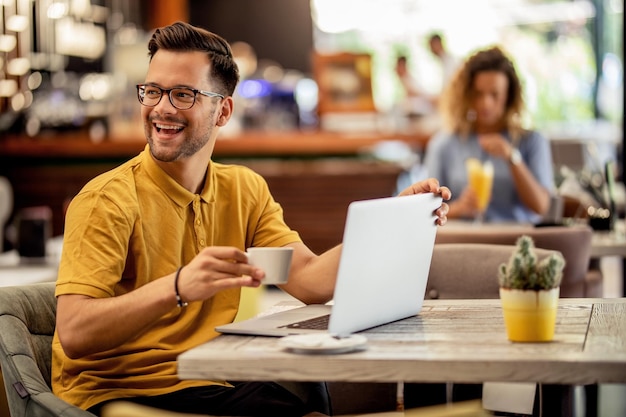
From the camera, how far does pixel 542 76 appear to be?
40.0 ft

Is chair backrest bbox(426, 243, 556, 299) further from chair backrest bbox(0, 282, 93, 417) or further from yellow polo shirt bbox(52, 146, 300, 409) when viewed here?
chair backrest bbox(0, 282, 93, 417)

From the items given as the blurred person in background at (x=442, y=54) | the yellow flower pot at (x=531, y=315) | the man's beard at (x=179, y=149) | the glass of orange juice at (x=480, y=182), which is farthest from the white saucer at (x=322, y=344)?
the blurred person in background at (x=442, y=54)

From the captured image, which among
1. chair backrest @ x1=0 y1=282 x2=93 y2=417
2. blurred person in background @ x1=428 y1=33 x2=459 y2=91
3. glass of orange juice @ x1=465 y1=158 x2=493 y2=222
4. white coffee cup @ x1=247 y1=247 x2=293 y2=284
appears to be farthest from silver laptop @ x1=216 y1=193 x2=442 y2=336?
blurred person in background @ x1=428 y1=33 x2=459 y2=91

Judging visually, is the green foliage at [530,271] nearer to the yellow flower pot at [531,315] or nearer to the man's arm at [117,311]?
the yellow flower pot at [531,315]

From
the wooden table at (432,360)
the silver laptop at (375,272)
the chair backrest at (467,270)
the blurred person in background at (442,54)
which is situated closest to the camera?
the wooden table at (432,360)

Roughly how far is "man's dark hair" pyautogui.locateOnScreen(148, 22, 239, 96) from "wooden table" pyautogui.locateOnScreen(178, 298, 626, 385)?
67 centimetres

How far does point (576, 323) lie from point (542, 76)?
1047cm

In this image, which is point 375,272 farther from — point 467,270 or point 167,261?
point 467,270

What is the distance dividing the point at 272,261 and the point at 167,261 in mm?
405

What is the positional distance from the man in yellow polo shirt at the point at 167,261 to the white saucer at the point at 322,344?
0.43 ft

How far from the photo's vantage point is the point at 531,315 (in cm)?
185

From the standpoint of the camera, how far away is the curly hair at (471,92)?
457cm

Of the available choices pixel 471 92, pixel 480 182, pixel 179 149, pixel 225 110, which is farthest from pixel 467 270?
pixel 471 92

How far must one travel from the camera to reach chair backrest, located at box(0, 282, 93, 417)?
6.70 feet
